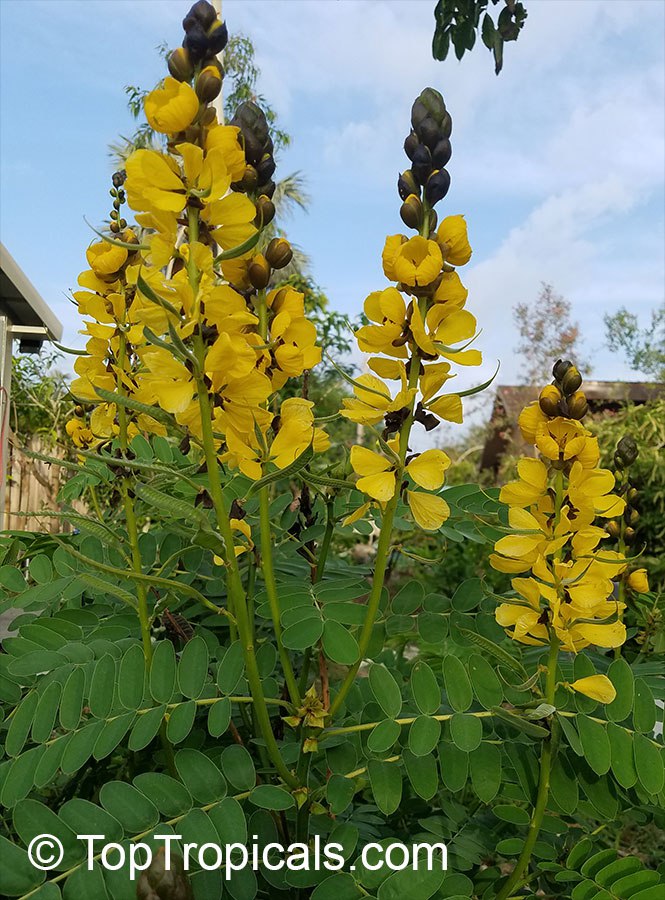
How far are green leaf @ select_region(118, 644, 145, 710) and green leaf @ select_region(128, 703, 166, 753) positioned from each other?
26mm

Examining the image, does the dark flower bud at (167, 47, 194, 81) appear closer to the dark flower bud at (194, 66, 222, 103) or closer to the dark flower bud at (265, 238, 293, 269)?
the dark flower bud at (194, 66, 222, 103)

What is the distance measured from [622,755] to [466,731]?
228mm

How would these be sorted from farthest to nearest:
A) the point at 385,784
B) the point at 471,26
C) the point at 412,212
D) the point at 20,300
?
the point at 20,300 < the point at 471,26 < the point at 385,784 < the point at 412,212

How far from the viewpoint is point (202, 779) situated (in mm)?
967

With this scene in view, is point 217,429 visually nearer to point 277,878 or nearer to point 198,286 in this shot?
point 198,286

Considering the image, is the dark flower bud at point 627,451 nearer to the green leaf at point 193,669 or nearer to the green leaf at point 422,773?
the green leaf at point 422,773

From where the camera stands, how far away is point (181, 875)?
31.2 inches

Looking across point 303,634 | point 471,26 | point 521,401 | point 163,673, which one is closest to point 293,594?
point 303,634

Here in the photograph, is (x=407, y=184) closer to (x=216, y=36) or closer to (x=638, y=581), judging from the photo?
(x=216, y=36)

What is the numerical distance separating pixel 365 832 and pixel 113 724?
1.45 feet

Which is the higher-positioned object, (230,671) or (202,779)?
(230,671)

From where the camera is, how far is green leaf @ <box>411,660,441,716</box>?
1035mm

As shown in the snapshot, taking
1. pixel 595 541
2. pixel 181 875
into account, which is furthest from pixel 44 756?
pixel 595 541

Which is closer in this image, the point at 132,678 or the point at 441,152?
the point at 441,152
